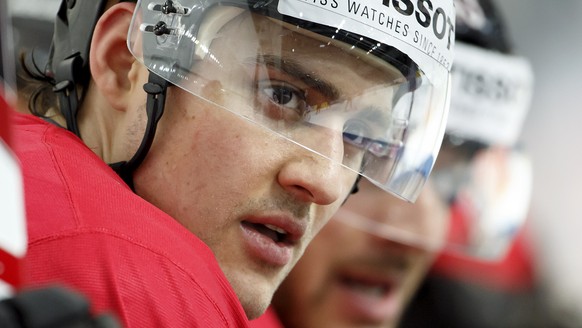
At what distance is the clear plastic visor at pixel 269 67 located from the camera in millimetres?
1271

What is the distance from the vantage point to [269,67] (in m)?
1.28

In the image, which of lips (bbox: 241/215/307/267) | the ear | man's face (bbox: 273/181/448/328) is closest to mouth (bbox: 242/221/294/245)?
lips (bbox: 241/215/307/267)

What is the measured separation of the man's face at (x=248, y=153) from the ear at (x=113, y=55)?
0.10 meters

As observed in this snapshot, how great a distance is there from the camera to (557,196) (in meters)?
3.90

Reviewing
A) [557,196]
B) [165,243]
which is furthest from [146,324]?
[557,196]

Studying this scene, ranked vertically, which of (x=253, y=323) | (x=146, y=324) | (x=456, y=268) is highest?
(x=146, y=324)

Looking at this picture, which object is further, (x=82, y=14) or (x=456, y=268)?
(x=456, y=268)

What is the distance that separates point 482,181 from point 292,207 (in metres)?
1.73

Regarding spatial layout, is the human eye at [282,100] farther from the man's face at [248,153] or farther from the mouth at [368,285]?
the mouth at [368,285]

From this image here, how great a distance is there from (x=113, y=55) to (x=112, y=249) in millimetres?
411

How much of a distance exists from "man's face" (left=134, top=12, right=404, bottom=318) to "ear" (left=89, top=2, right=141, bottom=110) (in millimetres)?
96

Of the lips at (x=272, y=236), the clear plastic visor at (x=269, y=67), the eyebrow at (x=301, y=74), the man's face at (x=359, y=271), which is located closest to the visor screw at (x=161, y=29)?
the clear plastic visor at (x=269, y=67)

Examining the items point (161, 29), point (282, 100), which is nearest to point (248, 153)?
point (282, 100)

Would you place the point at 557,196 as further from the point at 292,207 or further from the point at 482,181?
the point at 292,207
